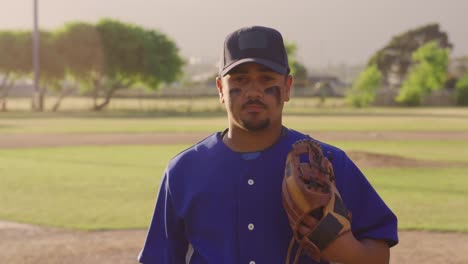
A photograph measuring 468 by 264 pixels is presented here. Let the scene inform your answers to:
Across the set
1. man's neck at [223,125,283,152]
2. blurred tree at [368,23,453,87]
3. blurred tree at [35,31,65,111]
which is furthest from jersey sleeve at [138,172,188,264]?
blurred tree at [368,23,453,87]

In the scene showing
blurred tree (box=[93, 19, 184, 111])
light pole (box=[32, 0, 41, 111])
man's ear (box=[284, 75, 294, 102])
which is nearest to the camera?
man's ear (box=[284, 75, 294, 102])

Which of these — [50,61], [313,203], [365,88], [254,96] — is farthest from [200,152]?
[365,88]

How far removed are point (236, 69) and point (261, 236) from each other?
630mm

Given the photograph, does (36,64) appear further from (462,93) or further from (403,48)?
(403,48)

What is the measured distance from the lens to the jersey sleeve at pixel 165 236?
3.04 meters

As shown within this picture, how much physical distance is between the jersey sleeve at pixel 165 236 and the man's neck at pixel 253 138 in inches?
12.9

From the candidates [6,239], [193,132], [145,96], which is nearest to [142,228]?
[6,239]

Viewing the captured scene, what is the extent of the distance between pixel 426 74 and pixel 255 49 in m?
79.5

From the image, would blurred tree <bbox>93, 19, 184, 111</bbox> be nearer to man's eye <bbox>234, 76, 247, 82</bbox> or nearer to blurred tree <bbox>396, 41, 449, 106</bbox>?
blurred tree <bbox>396, 41, 449, 106</bbox>

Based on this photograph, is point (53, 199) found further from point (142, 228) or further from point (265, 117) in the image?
point (265, 117)

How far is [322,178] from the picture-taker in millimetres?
2658

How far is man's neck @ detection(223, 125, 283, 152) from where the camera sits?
2.90 m

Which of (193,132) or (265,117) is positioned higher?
(265,117)

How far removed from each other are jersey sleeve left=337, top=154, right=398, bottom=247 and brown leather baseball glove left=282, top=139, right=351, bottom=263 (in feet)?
0.68
